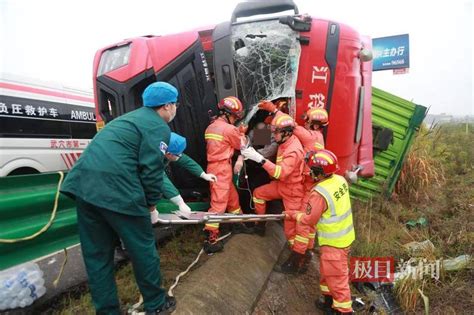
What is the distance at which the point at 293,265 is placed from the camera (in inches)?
130

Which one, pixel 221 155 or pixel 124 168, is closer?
pixel 124 168

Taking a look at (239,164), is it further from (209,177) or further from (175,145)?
(175,145)

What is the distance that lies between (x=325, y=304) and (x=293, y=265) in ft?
1.51

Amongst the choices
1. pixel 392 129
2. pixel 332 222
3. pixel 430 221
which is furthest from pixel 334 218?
pixel 392 129

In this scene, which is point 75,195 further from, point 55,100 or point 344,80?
point 55,100

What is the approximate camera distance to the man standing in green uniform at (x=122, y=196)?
1886 mm

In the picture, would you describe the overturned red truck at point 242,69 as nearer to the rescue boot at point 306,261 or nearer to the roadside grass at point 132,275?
the roadside grass at point 132,275

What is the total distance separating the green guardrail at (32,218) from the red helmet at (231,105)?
168cm

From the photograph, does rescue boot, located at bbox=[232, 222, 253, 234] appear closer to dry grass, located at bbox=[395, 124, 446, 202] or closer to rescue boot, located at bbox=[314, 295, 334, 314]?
rescue boot, located at bbox=[314, 295, 334, 314]

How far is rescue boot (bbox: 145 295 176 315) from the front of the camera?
2062 mm

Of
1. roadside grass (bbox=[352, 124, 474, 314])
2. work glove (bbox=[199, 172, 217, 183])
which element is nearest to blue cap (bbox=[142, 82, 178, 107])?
work glove (bbox=[199, 172, 217, 183])

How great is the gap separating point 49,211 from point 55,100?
388 cm

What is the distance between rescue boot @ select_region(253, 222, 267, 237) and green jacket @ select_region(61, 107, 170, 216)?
5.82ft

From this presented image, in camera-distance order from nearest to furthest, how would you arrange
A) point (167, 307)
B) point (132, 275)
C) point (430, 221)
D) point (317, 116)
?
1. point (167, 307)
2. point (132, 275)
3. point (317, 116)
4. point (430, 221)
